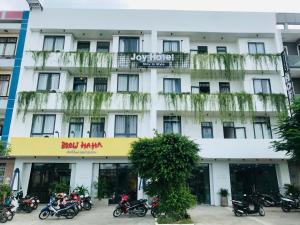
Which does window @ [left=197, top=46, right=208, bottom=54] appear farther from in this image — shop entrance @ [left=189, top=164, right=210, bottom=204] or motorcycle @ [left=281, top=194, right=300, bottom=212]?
motorcycle @ [left=281, top=194, right=300, bottom=212]

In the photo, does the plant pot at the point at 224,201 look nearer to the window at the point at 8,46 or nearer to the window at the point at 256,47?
the window at the point at 256,47

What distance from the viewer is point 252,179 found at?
18.7 metres

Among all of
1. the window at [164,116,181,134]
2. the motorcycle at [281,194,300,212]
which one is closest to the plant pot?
the motorcycle at [281,194,300,212]

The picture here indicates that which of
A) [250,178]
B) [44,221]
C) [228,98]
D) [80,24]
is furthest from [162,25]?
[44,221]

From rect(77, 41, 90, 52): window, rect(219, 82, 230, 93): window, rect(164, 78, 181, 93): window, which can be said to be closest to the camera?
rect(164, 78, 181, 93): window

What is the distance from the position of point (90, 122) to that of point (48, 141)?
3.48m

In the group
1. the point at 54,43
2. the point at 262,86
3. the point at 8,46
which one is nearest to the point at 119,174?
the point at 54,43

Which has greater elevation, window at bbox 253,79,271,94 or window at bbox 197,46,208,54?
window at bbox 197,46,208,54

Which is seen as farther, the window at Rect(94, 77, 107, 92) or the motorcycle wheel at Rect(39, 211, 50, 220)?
the window at Rect(94, 77, 107, 92)

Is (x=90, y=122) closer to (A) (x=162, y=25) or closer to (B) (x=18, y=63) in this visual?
(B) (x=18, y=63)

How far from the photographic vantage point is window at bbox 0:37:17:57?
20.7m

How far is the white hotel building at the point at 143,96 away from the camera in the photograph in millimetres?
17875

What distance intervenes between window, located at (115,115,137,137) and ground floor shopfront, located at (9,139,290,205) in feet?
5.48

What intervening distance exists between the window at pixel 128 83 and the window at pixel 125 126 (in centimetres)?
228
